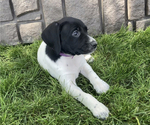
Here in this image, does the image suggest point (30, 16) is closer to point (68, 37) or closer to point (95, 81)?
point (68, 37)

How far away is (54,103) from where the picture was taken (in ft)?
6.79

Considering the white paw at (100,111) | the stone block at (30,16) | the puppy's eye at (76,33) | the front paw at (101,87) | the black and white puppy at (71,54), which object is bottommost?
the white paw at (100,111)

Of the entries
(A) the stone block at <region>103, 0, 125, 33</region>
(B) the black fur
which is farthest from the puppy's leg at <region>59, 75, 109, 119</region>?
(A) the stone block at <region>103, 0, 125, 33</region>

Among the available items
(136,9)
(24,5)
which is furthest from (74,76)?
(136,9)

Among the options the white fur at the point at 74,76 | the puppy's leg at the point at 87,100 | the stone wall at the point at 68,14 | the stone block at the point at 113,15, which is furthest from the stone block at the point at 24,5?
the puppy's leg at the point at 87,100

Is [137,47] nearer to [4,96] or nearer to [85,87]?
[85,87]

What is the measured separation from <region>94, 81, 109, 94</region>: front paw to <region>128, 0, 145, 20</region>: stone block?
1.92m

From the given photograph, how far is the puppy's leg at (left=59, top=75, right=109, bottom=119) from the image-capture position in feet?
5.97

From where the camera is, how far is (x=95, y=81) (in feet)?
7.47

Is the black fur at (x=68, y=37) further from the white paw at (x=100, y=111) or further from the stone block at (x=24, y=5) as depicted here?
the stone block at (x=24, y=5)

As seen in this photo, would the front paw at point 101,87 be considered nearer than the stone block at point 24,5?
Answer: Yes

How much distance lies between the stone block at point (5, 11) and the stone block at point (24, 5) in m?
0.14

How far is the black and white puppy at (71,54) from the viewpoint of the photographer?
77.9 inches

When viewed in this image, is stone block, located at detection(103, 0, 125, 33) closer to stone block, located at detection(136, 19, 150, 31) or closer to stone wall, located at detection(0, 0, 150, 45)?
stone wall, located at detection(0, 0, 150, 45)
